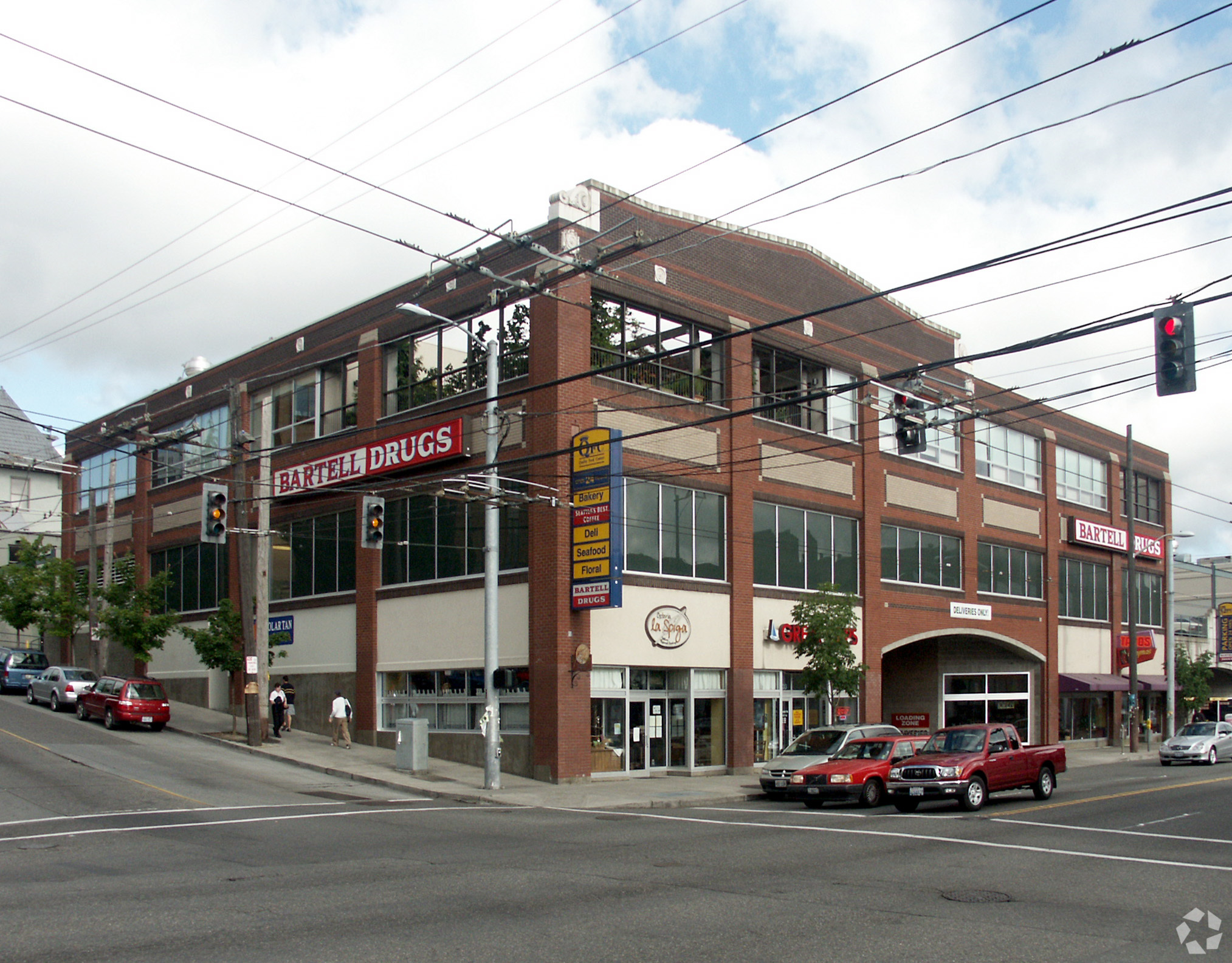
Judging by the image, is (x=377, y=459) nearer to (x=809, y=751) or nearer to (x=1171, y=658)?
(x=809, y=751)

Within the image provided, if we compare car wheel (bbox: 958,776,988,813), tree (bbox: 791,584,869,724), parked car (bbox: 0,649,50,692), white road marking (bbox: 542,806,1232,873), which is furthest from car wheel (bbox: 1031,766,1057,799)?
parked car (bbox: 0,649,50,692)

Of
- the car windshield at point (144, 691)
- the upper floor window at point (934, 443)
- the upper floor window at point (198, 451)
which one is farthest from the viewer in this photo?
the upper floor window at point (198, 451)

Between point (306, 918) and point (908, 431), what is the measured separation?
14.6 m

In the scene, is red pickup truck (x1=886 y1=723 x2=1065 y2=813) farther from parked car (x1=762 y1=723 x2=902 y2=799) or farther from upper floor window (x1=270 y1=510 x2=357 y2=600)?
upper floor window (x1=270 y1=510 x2=357 y2=600)

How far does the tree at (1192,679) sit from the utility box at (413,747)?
3951cm

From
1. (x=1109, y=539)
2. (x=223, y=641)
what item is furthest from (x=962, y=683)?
(x=223, y=641)

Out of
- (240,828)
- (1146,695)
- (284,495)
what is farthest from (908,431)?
(1146,695)

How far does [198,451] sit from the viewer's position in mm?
45219

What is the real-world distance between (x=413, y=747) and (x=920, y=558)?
20.2m

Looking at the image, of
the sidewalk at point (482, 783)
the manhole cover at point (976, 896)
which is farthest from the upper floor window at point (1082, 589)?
the manhole cover at point (976, 896)

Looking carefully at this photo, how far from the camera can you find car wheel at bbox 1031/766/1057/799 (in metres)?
23.6

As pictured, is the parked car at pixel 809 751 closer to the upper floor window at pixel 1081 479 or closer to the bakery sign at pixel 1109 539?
the bakery sign at pixel 1109 539

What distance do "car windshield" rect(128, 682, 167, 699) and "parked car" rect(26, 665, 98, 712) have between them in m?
4.59

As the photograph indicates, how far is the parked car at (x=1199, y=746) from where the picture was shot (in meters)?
38.8
